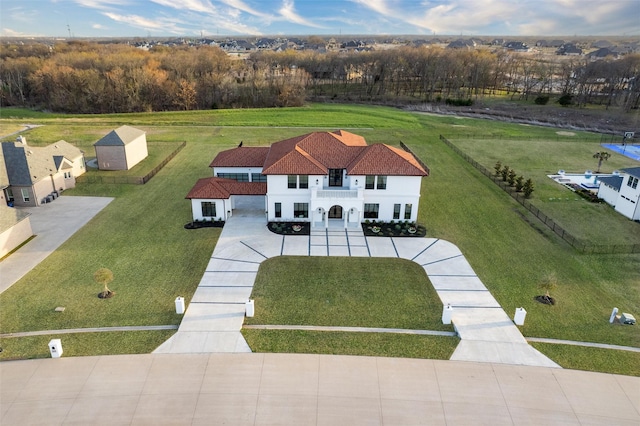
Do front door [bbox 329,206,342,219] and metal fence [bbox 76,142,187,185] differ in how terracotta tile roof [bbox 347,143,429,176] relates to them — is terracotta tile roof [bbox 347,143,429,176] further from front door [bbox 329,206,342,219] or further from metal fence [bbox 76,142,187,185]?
metal fence [bbox 76,142,187,185]

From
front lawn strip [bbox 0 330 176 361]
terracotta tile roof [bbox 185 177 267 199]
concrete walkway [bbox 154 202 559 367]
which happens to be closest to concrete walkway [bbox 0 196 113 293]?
A: front lawn strip [bbox 0 330 176 361]

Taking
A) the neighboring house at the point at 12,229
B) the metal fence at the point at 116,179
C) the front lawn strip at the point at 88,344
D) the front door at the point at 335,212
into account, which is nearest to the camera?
the front lawn strip at the point at 88,344

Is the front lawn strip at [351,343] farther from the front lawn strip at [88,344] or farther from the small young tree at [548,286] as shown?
the small young tree at [548,286]

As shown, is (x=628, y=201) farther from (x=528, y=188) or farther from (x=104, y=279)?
(x=104, y=279)

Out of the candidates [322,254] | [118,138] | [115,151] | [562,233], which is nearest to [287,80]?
[118,138]

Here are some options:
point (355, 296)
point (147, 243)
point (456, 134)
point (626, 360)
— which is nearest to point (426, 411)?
point (355, 296)

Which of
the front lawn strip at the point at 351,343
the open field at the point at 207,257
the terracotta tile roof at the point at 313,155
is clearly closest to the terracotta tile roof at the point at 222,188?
the terracotta tile roof at the point at 313,155
